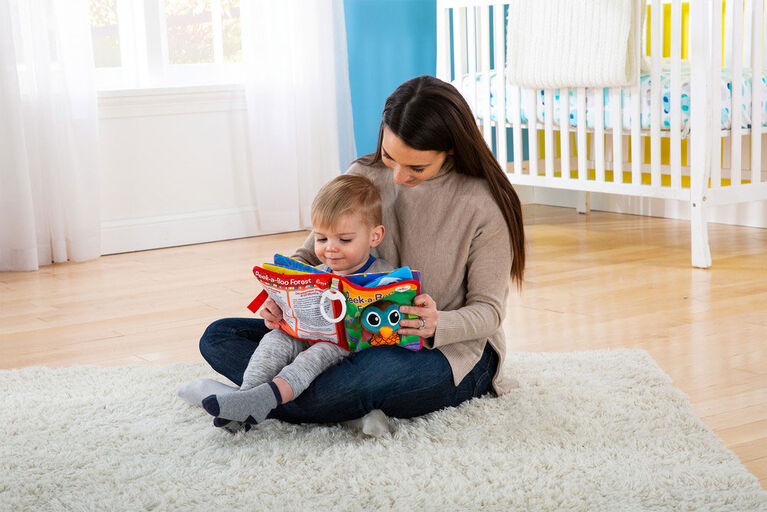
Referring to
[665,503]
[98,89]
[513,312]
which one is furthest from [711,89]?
[98,89]

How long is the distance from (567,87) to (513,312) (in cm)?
101

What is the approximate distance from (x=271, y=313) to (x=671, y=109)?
162 centimetres

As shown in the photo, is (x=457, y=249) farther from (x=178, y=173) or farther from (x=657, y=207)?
(x=657, y=207)

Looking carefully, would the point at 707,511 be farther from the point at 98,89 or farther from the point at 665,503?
the point at 98,89

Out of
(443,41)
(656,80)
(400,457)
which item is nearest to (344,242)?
(400,457)

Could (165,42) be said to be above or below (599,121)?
above

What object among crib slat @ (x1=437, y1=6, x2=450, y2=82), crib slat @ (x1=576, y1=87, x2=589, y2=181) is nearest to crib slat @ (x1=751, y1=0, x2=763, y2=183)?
crib slat @ (x1=576, y1=87, x2=589, y2=181)

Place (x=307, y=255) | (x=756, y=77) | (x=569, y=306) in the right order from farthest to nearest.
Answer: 1. (x=756, y=77)
2. (x=569, y=306)
3. (x=307, y=255)

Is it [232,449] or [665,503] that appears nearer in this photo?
[665,503]

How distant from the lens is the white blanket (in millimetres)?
2645

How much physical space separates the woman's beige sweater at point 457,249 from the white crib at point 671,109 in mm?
1302

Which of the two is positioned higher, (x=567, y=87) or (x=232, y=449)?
(x=567, y=87)

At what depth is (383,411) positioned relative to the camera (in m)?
1.37

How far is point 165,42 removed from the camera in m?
3.20
